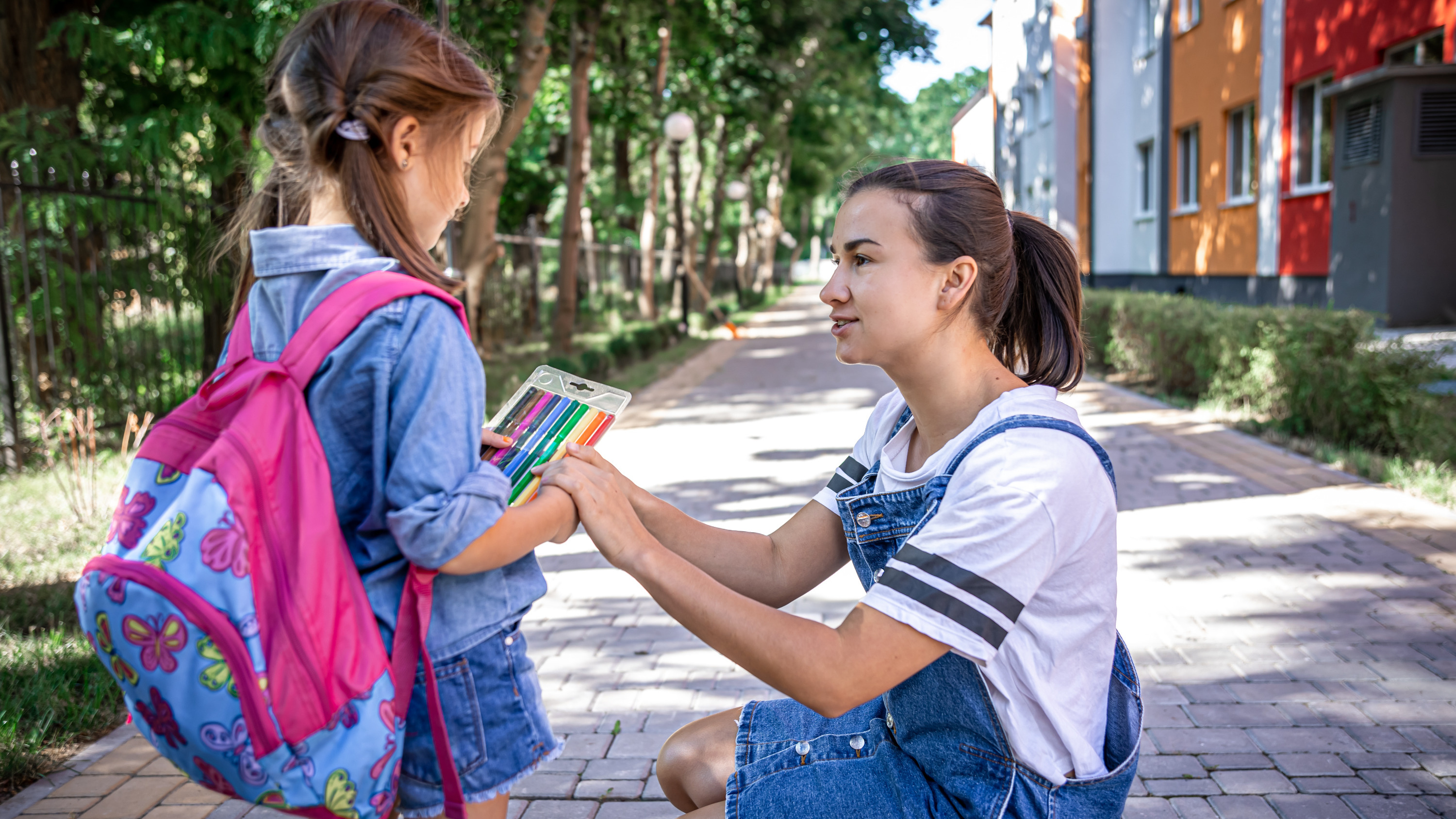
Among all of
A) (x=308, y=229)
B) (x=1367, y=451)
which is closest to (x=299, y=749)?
(x=308, y=229)

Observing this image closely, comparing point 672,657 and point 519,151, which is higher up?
point 519,151

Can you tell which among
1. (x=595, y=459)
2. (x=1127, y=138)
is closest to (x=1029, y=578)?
(x=595, y=459)

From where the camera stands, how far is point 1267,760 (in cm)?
335

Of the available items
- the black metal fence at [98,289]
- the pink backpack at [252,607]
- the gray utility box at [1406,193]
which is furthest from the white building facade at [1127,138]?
the pink backpack at [252,607]

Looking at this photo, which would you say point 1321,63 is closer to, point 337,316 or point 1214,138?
point 1214,138

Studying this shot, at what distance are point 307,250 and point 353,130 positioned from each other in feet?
0.62

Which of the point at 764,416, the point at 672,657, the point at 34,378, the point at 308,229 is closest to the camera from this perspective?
the point at 308,229

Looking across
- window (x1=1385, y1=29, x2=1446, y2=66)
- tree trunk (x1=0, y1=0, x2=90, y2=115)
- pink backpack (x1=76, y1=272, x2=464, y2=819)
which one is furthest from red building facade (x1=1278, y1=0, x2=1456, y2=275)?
tree trunk (x1=0, y1=0, x2=90, y2=115)

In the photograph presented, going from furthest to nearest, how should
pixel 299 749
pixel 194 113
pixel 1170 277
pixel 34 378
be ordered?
pixel 1170 277 → pixel 194 113 → pixel 34 378 → pixel 299 749

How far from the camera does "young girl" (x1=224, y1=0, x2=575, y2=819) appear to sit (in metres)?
1.51

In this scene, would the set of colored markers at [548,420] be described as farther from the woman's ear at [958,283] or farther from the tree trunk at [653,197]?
the tree trunk at [653,197]

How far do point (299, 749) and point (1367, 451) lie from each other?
831 cm

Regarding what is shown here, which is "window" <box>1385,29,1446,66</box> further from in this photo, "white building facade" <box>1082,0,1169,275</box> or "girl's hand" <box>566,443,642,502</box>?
"girl's hand" <box>566,443,642,502</box>

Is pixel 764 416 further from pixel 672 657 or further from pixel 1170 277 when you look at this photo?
pixel 1170 277
